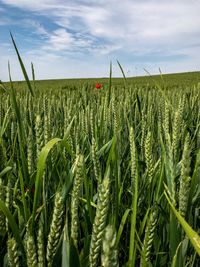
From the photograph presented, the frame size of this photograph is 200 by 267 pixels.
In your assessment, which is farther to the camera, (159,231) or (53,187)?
(53,187)

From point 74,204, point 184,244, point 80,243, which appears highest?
point 74,204

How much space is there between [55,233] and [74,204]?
6cm

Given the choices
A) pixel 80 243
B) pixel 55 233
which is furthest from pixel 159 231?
pixel 55 233

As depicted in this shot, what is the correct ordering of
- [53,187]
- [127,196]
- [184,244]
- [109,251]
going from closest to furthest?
[109,251]
[184,244]
[53,187]
[127,196]

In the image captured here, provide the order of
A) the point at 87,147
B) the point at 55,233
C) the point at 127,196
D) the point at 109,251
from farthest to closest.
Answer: the point at 87,147 → the point at 127,196 → the point at 55,233 → the point at 109,251

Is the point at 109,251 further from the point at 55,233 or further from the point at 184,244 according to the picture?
the point at 184,244

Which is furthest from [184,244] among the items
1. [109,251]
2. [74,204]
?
[109,251]

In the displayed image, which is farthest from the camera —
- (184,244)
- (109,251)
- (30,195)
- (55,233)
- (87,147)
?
(87,147)

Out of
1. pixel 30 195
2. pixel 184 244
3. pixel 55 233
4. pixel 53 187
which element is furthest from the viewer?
pixel 53 187

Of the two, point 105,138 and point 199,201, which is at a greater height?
point 105,138

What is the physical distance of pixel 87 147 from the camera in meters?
1.24

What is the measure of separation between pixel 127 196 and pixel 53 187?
0.23 metres

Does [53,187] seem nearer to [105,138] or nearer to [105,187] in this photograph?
[105,138]

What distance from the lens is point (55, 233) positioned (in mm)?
421
